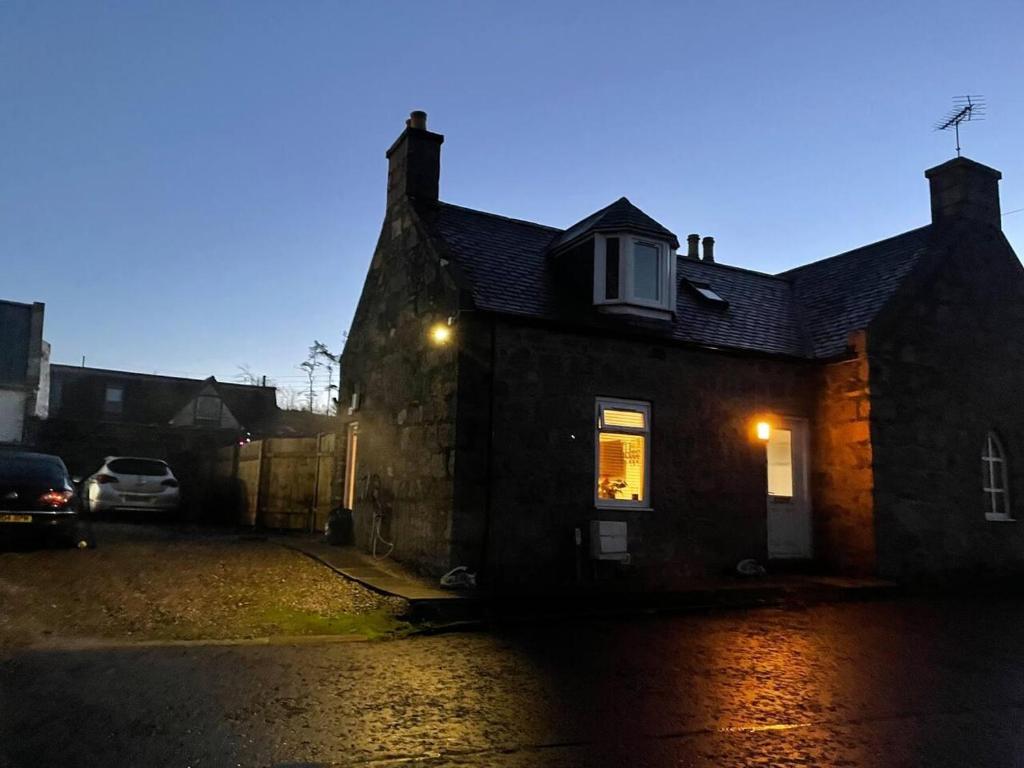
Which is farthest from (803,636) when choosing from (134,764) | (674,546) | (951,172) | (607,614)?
(951,172)

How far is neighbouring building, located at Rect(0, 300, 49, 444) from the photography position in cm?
2867

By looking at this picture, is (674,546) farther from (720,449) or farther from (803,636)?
(803,636)

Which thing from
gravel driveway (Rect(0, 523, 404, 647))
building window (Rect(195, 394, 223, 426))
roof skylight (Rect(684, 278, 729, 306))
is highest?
roof skylight (Rect(684, 278, 729, 306))

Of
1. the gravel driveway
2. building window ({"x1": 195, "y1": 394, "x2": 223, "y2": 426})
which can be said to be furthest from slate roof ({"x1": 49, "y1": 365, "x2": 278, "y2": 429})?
the gravel driveway

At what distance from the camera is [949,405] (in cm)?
1335

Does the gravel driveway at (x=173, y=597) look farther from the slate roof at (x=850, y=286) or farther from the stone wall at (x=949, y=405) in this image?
the slate roof at (x=850, y=286)

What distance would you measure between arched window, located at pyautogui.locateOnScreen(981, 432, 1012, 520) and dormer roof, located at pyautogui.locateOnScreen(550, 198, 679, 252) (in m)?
7.16

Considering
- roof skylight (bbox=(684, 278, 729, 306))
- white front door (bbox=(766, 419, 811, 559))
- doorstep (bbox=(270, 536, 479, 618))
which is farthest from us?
roof skylight (bbox=(684, 278, 729, 306))

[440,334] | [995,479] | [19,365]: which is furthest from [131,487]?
[995,479]

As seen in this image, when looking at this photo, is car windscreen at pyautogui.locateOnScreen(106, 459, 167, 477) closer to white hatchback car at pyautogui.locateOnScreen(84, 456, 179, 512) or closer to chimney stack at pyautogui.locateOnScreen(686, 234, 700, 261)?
white hatchback car at pyautogui.locateOnScreen(84, 456, 179, 512)

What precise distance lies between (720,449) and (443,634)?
6.04 metres

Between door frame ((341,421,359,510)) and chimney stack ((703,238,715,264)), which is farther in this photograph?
chimney stack ((703,238,715,264))

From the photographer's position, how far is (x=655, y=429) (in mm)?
11633

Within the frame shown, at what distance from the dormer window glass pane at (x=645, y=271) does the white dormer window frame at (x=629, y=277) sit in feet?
0.05
